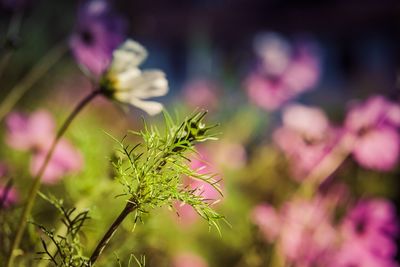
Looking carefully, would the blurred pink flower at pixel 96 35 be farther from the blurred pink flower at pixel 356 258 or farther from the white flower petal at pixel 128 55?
the blurred pink flower at pixel 356 258

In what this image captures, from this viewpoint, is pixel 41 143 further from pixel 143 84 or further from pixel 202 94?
pixel 202 94

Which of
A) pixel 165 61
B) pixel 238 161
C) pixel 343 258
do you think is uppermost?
pixel 165 61

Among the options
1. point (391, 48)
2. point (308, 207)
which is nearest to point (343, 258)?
point (308, 207)

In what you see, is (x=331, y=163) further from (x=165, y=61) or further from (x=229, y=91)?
(x=165, y=61)

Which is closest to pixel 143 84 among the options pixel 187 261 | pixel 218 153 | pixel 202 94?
pixel 187 261

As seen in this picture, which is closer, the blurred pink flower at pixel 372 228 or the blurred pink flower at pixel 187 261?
the blurred pink flower at pixel 372 228

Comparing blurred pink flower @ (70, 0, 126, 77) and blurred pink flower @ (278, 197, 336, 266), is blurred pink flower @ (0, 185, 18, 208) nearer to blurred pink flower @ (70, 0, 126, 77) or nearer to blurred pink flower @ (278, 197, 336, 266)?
blurred pink flower @ (70, 0, 126, 77)

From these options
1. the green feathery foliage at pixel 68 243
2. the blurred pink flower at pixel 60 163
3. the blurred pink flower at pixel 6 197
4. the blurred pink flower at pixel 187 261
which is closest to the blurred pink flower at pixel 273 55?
the blurred pink flower at pixel 187 261
